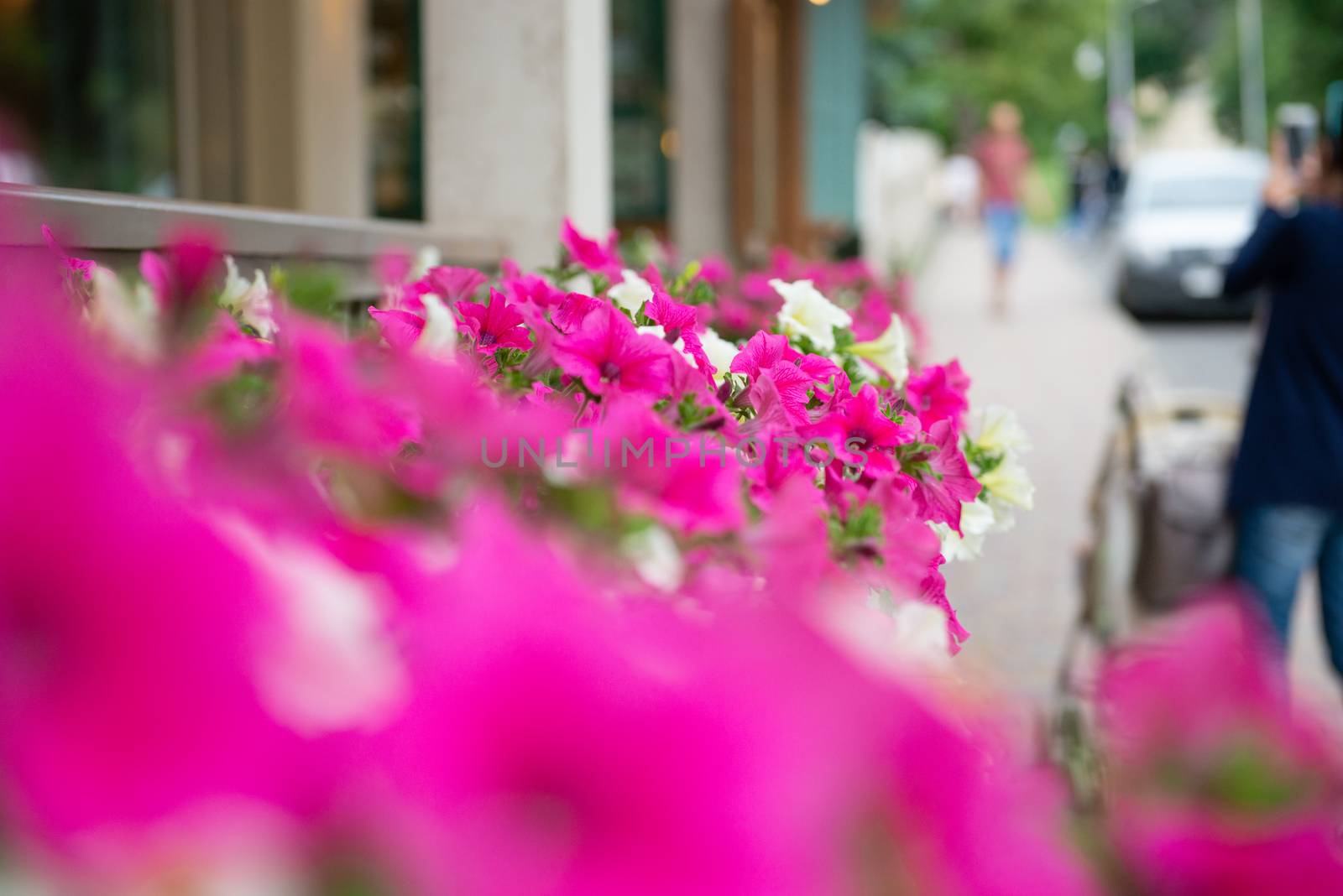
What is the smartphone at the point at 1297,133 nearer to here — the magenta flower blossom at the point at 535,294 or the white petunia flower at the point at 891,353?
the white petunia flower at the point at 891,353

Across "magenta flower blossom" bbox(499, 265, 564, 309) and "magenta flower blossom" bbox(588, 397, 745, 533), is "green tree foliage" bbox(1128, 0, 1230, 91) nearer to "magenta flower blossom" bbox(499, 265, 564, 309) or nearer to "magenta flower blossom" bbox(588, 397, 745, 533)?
"magenta flower blossom" bbox(499, 265, 564, 309)

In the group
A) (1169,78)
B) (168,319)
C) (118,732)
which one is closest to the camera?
(118,732)

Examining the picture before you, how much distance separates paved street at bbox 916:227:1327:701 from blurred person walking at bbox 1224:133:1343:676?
74cm

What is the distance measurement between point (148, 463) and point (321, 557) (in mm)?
97

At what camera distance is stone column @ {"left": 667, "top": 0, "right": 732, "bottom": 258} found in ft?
24.9

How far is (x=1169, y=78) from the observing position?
51.4 meters

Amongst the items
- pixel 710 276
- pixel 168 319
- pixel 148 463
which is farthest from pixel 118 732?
pixel 710 276

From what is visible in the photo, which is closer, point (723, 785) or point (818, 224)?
point (723, 785)

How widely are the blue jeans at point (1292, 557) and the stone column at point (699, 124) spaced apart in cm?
425

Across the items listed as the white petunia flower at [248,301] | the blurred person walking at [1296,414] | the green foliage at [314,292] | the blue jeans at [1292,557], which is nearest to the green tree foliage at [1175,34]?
the blurred person walking at [1296,414]

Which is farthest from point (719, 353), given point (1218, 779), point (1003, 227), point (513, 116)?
point (1003, 227)

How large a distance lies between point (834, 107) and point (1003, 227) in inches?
123

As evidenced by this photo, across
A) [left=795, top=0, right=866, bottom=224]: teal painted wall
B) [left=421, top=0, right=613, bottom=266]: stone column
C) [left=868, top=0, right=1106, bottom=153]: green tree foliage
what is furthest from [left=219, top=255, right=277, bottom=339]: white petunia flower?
[left=868, top=0, right=1106, bottom=153]: green tree foliage

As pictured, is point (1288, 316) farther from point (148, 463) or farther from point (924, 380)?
point (148, 463)
